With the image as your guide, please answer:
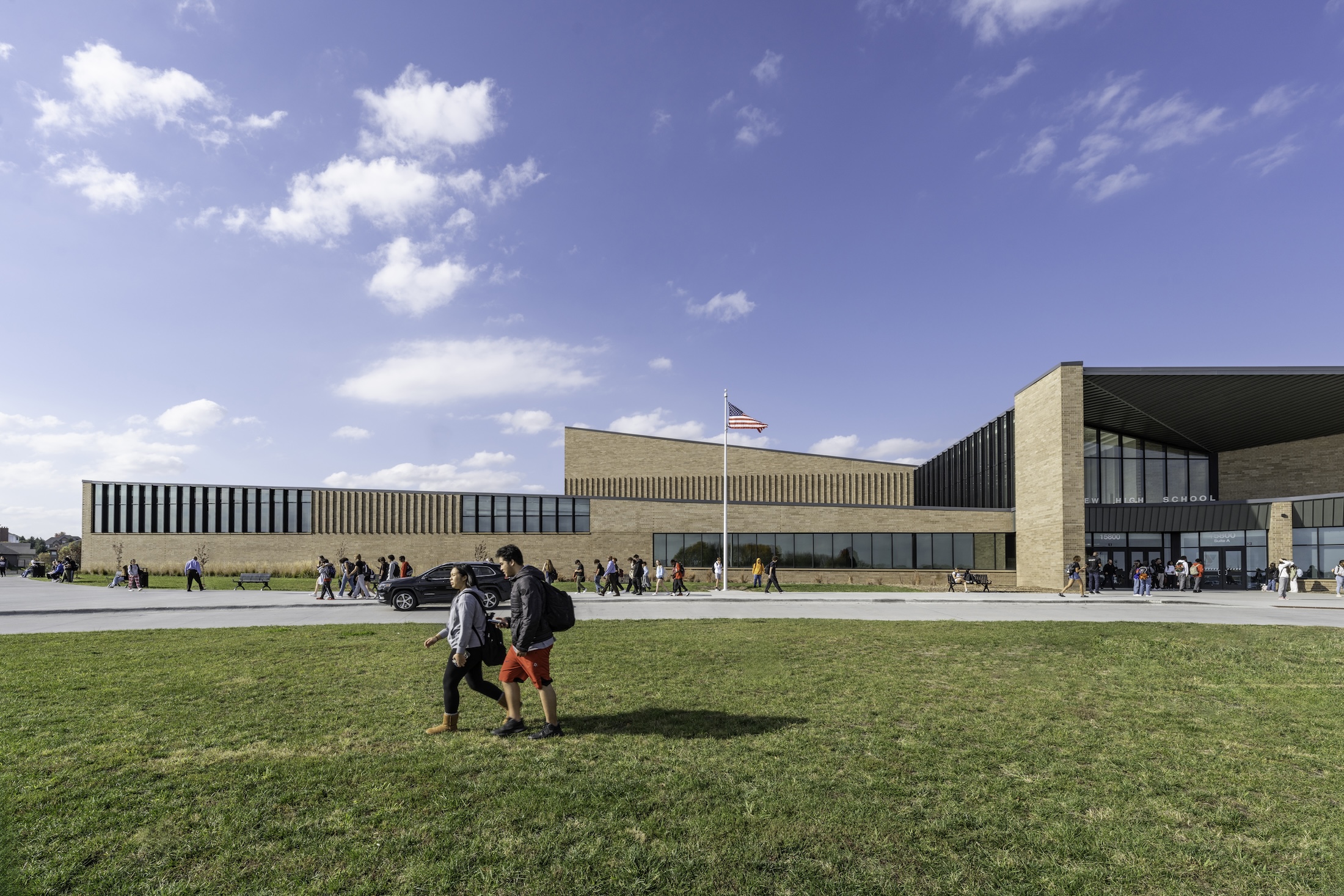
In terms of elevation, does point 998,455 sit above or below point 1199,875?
above

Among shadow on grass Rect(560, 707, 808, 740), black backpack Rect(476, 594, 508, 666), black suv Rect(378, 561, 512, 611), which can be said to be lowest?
black suv Rect(378, 561, 512, 611)

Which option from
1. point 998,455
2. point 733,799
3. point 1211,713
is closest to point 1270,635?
point 1211,713

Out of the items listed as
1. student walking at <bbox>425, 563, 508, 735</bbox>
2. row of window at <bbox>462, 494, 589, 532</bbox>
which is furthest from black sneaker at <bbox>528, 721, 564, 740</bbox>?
row of window at <bbox>462, 494, 589, 532</bbox>

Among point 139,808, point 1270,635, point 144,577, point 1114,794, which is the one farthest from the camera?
point 144,577

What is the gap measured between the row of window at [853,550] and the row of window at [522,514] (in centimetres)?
567

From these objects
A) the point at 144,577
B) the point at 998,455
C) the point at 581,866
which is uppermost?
the point at 998,455

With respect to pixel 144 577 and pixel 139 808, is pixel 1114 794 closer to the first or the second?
pixel 139 808

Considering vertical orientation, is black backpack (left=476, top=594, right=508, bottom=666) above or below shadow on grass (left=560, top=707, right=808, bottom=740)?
above

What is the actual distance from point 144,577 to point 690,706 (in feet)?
105

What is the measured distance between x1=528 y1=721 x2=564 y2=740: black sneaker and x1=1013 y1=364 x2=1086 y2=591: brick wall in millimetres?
28767

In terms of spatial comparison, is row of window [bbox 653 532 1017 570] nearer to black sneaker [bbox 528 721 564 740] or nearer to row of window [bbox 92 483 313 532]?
row of window [bbox 92 483 313 532]

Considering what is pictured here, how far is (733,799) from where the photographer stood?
491cm

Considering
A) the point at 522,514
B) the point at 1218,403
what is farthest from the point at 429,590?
the point at 1218,403

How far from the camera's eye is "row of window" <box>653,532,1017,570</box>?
3609cm
